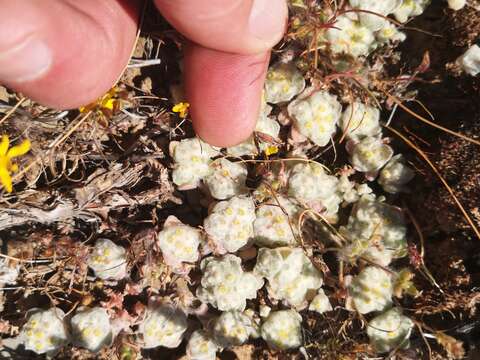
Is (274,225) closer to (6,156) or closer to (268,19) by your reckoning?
(268,19)

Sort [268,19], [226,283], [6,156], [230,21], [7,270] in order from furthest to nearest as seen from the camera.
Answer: [7,270] < [226,283] < [6,156] < [268,19] < [230,21]

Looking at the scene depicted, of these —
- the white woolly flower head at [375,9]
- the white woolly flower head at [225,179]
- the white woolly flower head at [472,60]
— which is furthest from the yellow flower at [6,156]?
the white woolly flower head at [472,60]

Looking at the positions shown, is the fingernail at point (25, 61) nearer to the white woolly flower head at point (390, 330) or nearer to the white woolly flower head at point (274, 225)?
the white woolly flower head at point (274, 225)

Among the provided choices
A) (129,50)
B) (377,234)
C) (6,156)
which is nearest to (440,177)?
(377,234)

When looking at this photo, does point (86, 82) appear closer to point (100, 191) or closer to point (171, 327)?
point (100, 191)

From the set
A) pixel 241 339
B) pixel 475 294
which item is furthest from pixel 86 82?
pixel 475 294

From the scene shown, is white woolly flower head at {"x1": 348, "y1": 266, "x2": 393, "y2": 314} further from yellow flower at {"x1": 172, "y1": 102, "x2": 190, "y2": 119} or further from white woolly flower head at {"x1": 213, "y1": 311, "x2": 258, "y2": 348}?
yellow flower at {"x1": 172, "y1": 102, "x2": 190, "y2": 119}
